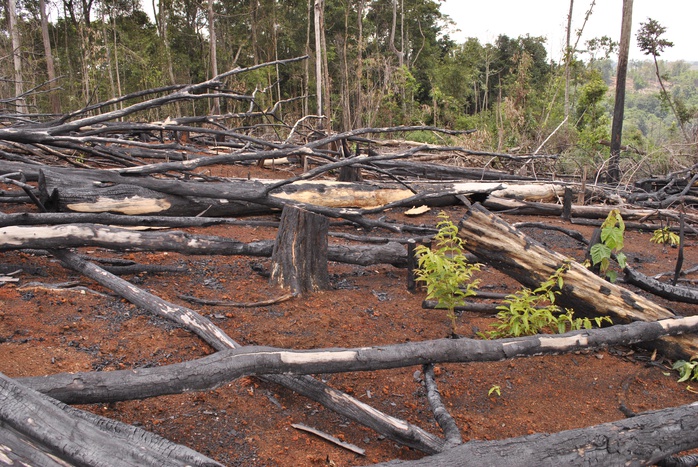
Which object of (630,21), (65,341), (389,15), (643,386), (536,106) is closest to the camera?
(65,341)

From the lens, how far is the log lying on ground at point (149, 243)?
3558 mm

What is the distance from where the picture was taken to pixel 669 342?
11.2ft

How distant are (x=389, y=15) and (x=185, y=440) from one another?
1228 inches

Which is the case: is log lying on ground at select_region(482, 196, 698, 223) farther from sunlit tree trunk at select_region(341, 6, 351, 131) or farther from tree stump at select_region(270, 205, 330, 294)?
sunlit tree trunk at select_region(341, 6, 351, 131)

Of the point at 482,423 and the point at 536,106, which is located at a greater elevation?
the point at 536,106

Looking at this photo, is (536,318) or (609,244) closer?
(536,318)

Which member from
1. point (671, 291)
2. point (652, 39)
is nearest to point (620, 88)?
point (652, 39)

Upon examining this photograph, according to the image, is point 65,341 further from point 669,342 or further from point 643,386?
point 669,342

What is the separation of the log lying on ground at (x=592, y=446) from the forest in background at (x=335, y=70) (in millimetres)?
9688

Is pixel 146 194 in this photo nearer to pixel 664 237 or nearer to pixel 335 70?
pixel 664 237

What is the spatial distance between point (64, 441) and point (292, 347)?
5.20 feet

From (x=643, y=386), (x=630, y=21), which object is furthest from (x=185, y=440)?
(x=630, y=21)

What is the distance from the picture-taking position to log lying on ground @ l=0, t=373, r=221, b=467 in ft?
4.88

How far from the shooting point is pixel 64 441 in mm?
1531
